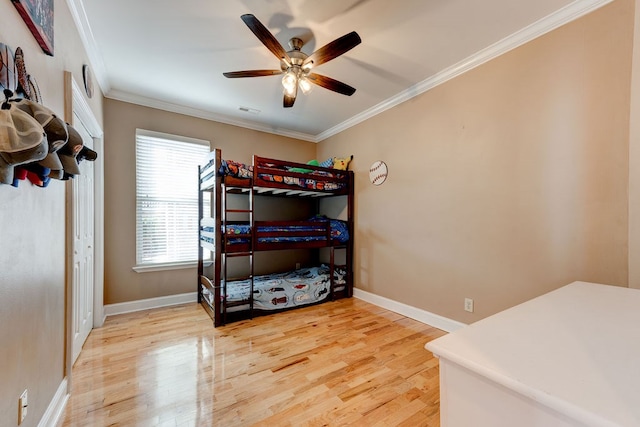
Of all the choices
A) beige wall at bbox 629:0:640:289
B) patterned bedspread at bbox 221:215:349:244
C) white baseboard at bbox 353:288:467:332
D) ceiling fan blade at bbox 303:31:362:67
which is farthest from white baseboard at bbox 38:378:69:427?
beige wall at bbox 629:0:640:289

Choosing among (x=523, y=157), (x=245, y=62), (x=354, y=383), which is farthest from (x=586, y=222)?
(x=245, y=62)

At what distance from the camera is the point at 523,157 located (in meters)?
2.08

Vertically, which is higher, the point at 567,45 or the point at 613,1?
the point at 613,1

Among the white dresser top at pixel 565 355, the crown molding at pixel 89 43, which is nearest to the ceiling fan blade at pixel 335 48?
the crown molding at pixel 89 43

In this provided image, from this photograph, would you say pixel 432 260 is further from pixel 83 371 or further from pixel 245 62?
pixel 83 371

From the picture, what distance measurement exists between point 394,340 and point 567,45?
2744mm

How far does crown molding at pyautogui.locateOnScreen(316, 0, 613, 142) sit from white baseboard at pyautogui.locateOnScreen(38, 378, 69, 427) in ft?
12.6

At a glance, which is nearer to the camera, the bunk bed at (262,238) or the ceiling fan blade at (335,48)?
the ceiling fan blade at (335,48)

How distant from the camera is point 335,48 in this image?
1.77 m

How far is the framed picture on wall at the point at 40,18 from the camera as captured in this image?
1104 millimetres

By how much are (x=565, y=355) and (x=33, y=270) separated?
2114 mm

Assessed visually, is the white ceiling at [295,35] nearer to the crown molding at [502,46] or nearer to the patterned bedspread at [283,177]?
the crown molding at [502,46]

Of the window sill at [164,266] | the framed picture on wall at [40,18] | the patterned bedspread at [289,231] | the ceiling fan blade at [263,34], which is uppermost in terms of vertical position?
the ceiling fan blade at [263,34]

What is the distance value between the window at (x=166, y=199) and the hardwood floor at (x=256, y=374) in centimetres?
81
